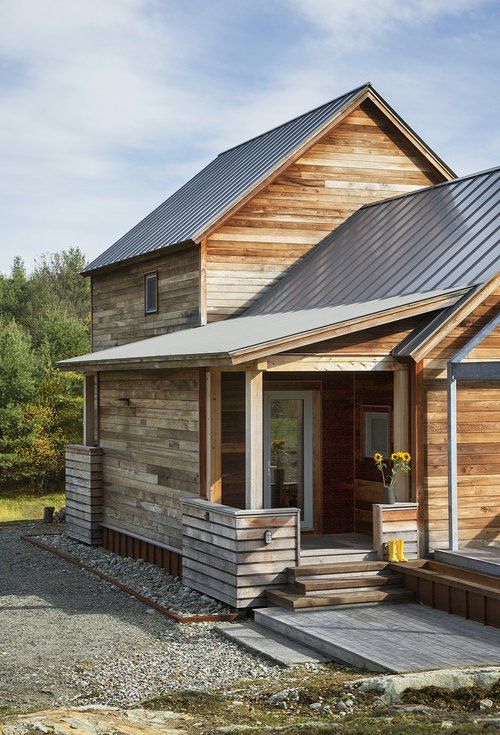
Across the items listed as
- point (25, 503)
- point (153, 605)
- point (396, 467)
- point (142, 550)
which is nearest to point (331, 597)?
point (396, 467)

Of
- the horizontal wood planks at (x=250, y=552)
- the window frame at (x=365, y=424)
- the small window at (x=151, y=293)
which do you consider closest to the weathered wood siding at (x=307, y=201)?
the small window at (x=151, y=293)

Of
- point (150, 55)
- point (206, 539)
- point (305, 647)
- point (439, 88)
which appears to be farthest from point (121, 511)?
point (439, 88)

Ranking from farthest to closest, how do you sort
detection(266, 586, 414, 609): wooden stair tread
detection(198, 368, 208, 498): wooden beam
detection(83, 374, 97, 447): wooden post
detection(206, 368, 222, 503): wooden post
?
detection(83, 374, 97, 447): wooden post → detection(198, 368, 208, 498): wooden beam → detection(206, 368, 222, 503): wooden post → detection(266, 586, 414, 609): wooden stair tread

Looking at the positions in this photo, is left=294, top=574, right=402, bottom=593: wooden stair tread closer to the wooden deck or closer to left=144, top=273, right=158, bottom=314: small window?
the wooden deck

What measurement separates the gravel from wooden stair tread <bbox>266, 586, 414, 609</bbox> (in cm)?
73

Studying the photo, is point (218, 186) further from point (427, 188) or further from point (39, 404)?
point (39, 404)

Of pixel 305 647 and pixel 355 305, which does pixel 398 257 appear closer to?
pixel 355 305

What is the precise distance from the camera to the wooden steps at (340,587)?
37.3ft

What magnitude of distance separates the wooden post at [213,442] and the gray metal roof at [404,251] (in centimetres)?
239

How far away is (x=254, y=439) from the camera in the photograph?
466 inches

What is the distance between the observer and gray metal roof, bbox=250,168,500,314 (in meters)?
13.1

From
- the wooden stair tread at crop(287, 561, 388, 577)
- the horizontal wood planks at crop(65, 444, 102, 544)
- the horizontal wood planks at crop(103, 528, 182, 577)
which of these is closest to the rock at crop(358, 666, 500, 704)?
the wooden stair tread at crop(287, 561, 388, 577)

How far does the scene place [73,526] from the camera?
60.1 feet

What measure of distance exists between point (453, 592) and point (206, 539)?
10.6 feet
